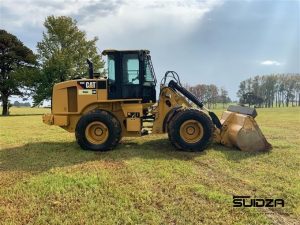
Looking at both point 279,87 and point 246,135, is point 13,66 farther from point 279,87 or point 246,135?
point 279,87

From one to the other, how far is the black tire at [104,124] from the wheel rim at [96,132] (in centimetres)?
5

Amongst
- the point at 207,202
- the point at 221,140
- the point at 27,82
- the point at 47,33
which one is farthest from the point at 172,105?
the point at 47,33

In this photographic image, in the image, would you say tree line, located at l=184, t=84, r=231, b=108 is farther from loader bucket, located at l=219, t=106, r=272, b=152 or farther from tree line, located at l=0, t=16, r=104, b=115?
loader bucket, located at l=219, t=106, r=272, b=152

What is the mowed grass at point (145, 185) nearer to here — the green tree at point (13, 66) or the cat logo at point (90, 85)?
the cat logo at point (90, 85)

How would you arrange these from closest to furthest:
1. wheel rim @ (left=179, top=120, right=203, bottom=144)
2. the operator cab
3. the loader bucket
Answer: the loader bucket → wheel rim @ (left=179, top=120, right=203, bottom=144) → the operator cab

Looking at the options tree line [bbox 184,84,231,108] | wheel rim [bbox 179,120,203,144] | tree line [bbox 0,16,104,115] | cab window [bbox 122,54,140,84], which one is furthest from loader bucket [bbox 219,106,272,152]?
tree line [bbox 184,84,231,108]

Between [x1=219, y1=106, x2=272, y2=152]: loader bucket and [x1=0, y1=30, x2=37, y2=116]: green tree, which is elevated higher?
[x1=0, y1=30, x2=37, y2=116]: green tree

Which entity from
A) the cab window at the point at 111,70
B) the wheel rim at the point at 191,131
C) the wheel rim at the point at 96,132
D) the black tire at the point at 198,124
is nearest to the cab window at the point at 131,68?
the cab window at the point at 111,70

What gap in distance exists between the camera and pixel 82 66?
4591 cm

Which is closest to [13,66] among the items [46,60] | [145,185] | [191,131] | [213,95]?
[46,60]

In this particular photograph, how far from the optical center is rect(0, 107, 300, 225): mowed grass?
5.88 meters

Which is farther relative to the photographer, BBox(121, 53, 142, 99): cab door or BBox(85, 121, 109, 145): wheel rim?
BBox(121, 53, 142, 99): cab door

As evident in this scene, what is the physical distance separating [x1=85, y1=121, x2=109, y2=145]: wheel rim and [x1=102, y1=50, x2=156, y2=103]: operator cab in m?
0.96

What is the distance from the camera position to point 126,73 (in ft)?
38.5
